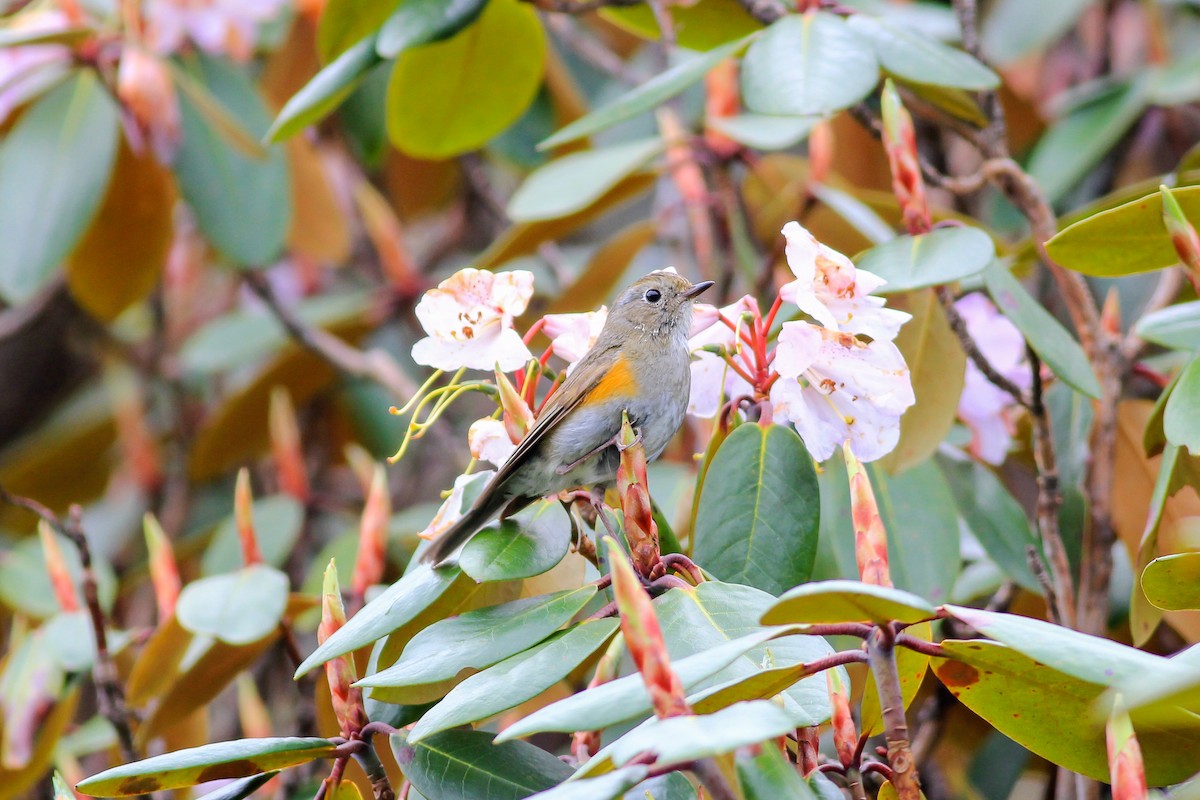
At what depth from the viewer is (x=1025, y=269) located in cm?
→ 203

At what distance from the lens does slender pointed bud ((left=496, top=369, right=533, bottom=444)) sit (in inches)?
50.3

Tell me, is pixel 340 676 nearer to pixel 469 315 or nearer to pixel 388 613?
pixel 388 613

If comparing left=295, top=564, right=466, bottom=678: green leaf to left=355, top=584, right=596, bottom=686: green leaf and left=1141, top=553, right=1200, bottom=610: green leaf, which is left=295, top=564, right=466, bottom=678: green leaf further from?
left=1141, top=553, right=1200, bottom=610: green leaf

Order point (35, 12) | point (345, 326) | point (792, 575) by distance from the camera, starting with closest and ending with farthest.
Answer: point (792, 575), point (35, 12), point (345, 326)

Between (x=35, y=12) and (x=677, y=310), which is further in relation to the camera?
(x=35, y=12)

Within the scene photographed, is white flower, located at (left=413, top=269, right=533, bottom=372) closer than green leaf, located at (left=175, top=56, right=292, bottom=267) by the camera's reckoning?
Yes

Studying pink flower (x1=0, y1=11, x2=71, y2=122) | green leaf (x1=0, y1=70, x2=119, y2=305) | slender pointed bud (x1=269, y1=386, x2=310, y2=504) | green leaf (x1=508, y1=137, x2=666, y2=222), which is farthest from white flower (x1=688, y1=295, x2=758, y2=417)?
pink flower (x1=0, y1=11, x2=71, y2=122)

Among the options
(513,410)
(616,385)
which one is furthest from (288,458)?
(513,410)

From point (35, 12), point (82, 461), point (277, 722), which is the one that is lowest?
point (277, 722)

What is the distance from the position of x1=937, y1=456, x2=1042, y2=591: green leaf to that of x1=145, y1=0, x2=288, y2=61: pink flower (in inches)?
79.4

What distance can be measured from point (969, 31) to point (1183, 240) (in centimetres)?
86

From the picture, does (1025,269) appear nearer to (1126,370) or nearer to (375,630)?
(1126,370)

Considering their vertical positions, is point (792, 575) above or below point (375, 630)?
below

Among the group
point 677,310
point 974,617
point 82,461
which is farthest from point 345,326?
point 974,617
